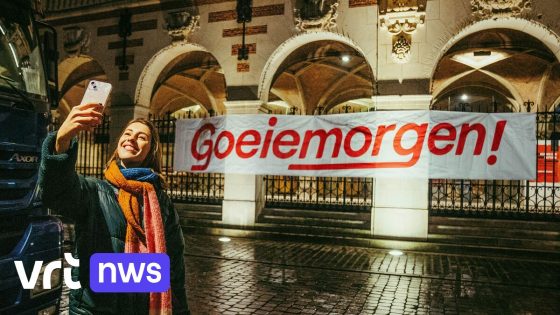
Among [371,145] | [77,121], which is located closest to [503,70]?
[371,145]

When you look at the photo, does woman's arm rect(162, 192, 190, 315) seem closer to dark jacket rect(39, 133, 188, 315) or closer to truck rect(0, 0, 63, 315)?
dark jacket rect(39, 133, 188, 315)

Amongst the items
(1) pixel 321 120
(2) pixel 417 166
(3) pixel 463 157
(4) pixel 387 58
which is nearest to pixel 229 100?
(1) pixel 321 120

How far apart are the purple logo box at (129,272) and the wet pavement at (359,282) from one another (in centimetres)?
327

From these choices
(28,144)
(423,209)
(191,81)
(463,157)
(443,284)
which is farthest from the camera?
(191,81)

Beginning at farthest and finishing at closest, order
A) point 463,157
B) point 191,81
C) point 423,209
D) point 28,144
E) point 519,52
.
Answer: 1. point 191,81
2. point 519,52
3. point 423,209
4. point 463,157
5. point 28,144

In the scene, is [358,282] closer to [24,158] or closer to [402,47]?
[24,158]

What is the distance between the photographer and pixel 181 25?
507 inches

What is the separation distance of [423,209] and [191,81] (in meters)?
14.4

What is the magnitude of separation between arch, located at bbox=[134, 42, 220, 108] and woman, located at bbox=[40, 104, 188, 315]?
35.4ft

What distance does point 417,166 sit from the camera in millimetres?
9781

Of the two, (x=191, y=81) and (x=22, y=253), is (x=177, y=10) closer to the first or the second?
(x=191, y=81)

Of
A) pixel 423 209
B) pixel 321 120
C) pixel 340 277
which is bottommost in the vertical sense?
pixel 340 277

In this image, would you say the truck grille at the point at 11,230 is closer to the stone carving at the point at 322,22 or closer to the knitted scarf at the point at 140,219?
the knitted scarf at the point at 140,219

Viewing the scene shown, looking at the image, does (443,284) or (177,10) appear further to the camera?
(177,10)
